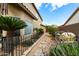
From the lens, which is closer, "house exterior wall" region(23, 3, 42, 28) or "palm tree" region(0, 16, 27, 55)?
"palm tree" region(0, 16, 27, 55)

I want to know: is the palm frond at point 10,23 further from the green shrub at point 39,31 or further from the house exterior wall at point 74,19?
the house exterior wall at point 74,19

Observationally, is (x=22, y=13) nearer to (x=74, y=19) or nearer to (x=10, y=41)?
(x=10, y=41)

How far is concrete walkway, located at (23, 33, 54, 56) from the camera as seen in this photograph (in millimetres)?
3012

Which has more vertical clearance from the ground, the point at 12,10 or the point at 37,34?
the point at 12,10

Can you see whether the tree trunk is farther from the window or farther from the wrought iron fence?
the window

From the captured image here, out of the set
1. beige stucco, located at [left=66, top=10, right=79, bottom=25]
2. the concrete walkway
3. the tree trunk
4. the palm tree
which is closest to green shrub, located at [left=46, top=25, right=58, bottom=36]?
the concrete walkway

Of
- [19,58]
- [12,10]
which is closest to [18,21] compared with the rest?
[12,10]

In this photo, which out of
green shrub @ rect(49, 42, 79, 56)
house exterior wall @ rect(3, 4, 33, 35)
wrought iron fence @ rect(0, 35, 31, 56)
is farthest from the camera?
house exterior wall @ rect(3, 4, 33, 35)

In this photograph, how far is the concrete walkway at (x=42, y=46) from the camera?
3012mm

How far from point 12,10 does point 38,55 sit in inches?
27.8

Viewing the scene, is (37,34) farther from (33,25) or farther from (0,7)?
(0,7)

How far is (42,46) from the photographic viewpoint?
3.09 metres

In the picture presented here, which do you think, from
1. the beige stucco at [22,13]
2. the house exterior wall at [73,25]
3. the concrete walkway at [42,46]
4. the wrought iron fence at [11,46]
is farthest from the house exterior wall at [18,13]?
the house exterior wall at [73,25]

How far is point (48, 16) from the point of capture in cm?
309
